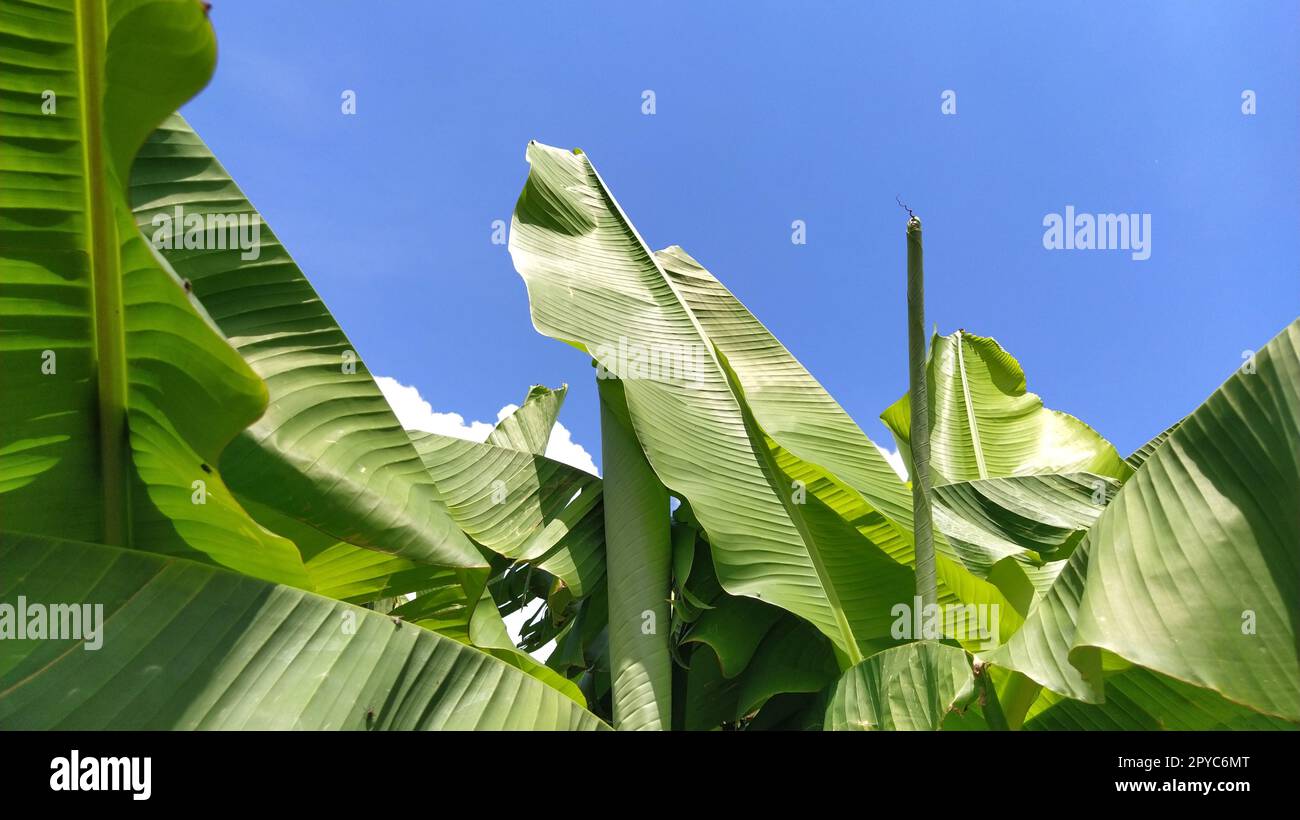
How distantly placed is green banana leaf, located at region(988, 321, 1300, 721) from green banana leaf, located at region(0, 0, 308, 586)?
143 cm

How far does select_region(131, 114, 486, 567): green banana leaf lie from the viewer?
60.1 inches

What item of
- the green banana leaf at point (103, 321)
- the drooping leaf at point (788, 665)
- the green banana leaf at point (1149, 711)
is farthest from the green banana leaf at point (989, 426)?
the green banana leaf at point (103, 321)

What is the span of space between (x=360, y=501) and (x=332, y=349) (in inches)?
12.7

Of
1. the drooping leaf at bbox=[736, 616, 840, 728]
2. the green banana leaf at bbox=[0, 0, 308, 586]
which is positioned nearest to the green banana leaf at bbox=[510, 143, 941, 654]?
the drooping leaf at bbox=[736, 616, 840, 728]

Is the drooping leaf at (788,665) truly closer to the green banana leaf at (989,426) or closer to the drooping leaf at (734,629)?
the drooping leaf at (734,629)

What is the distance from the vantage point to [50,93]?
1.26 m

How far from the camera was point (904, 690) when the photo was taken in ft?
6.17

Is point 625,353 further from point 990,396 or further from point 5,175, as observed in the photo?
point 990,396

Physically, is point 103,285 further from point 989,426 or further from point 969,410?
point 989,426

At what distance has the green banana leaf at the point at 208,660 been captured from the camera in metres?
1.26

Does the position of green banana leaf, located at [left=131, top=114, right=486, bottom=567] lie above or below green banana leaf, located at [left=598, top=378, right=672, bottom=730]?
above

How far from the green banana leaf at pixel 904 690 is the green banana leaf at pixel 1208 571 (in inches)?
6.4

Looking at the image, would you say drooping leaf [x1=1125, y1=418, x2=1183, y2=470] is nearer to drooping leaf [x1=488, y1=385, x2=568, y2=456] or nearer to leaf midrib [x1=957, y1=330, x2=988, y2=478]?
leaf midrib [x1=957, y1=330, x2=988, y2=478]
